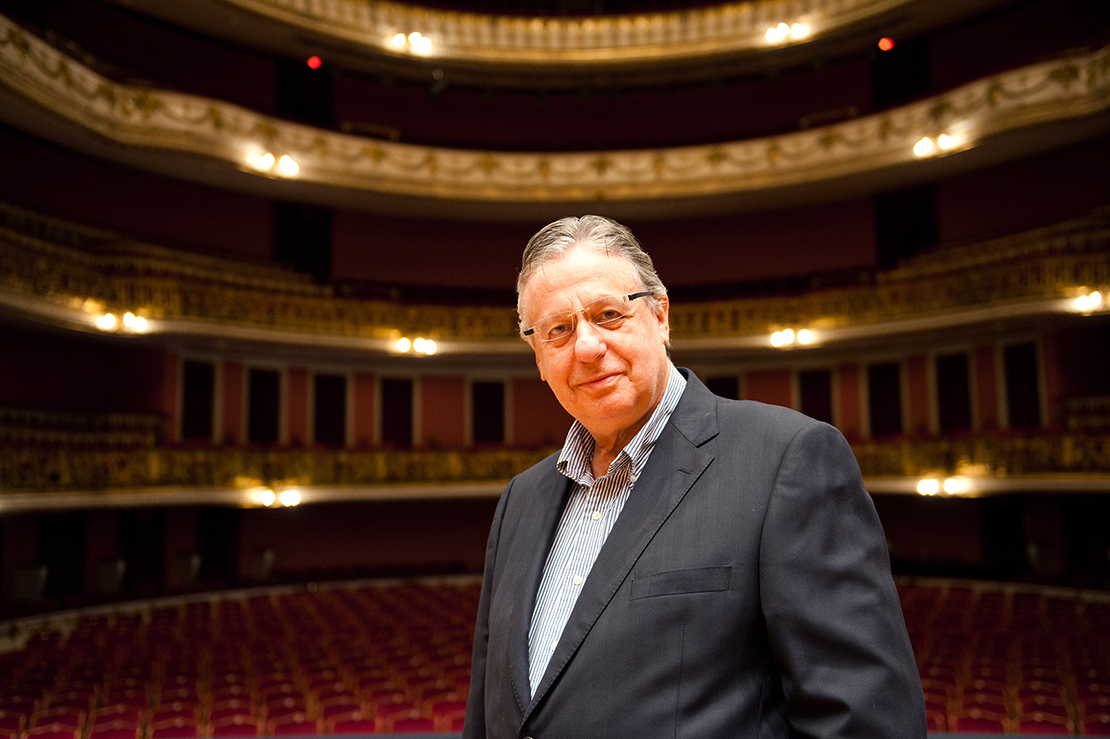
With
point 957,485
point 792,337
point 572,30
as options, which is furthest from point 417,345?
point 957,485

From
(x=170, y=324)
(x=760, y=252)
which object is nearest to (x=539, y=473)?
(x=170, y=324)

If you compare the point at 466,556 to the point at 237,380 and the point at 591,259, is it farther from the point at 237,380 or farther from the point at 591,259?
the point at 591,259

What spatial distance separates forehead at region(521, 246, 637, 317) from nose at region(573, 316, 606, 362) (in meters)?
0.04

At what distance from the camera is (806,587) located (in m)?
1.10

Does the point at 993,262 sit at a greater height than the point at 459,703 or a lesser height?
greater

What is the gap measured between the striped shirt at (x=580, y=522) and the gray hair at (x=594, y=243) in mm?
215

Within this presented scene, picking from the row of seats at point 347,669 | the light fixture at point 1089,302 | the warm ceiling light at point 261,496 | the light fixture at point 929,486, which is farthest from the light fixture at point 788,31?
the warm ceiling light at point 261,496

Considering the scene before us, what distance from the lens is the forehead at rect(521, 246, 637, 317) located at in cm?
140

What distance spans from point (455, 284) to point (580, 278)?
18.0 metres

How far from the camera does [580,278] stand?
1406 millimetres

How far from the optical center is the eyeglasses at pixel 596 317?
141 centimetres

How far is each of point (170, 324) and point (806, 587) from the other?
45.0 ft

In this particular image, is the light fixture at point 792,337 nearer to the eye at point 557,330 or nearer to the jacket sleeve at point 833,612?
the eye at point 557,330

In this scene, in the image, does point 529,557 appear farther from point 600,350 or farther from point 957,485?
point 957,485
